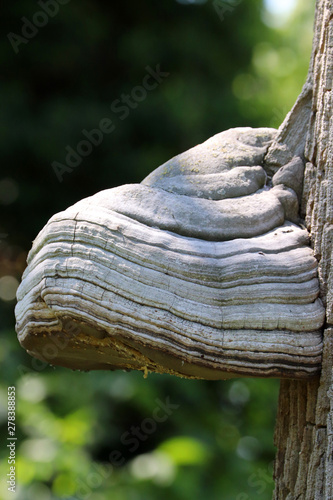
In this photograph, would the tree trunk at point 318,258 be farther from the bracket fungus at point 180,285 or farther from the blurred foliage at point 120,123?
the blurred foliage at point 120,123

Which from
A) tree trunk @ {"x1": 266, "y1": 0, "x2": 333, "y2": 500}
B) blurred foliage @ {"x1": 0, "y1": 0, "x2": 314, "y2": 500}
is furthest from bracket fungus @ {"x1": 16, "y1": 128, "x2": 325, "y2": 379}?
blurred foliage @ {"x1": 0, "y1": 0, "x2": 314, "y2": 500}

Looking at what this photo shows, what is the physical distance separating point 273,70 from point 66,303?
8.36m

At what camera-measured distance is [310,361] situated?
1.42m

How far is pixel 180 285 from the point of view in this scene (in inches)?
53.2

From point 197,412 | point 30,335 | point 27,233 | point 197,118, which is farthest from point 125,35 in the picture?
point 30,335

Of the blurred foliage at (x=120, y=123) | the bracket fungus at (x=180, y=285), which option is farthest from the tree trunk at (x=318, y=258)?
the blurred foliage at (x=120, y=123)

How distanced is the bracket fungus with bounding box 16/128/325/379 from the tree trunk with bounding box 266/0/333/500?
0.14 feet

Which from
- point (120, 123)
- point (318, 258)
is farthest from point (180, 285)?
point (120, 123)

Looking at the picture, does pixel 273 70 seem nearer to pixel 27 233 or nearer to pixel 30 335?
pixel 27 233

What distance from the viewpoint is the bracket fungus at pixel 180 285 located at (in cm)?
132

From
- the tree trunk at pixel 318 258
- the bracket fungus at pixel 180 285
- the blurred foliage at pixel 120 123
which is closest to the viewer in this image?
the bracket fungus at pixel 180 285

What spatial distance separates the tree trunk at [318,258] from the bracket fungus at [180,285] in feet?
0.14

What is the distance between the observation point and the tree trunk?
4.81ft

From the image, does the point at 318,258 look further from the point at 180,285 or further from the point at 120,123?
the point at 120,123
